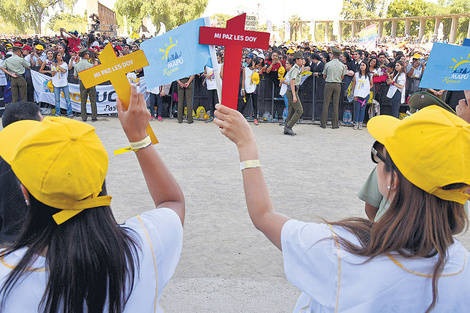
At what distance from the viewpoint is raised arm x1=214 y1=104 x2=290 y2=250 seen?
156 centimetres

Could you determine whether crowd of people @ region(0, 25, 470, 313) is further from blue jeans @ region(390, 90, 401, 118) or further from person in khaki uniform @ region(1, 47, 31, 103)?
person in khaki uniform @ region(1, 47, 31, 103)

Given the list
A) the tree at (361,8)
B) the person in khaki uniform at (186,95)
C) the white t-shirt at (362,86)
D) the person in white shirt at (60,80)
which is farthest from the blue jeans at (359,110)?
the tree at (361,8)

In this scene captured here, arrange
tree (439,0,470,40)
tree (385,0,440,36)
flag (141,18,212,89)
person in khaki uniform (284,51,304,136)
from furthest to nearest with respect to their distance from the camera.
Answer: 1. tree (385,0,440,36)
2. tree (439,0,470,40)
3. person in khaki uniform (284,51,304,136)
4. flag (141,18,212,89)

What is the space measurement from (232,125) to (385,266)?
2.62 feet

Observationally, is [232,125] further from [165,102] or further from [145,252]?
[165,102]

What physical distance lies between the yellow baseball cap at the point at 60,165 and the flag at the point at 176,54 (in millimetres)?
1109

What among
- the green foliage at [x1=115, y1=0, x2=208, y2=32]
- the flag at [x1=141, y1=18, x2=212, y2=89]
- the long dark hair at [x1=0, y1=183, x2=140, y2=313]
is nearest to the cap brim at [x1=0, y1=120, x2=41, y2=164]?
the long dark hair at [x1=0, y1=183, x2=140, y2=313]

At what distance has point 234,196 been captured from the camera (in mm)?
6188

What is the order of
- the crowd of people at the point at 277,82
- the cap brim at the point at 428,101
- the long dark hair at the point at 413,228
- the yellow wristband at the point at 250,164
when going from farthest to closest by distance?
the crowd of people at the point at 277,82 → the cap brim at the point at 428,101 → the yellow wristband at the point at 250,164 → the long dark hair at the point at 413,228

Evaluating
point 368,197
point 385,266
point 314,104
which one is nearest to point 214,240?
point 368,197

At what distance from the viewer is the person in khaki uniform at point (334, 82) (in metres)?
11.2

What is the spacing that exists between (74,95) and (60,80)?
28.9 inches

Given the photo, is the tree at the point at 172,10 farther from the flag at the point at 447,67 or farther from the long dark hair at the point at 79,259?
the long dark hair at the point at 79,259

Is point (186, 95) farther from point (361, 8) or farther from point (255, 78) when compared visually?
point (361, 8)
